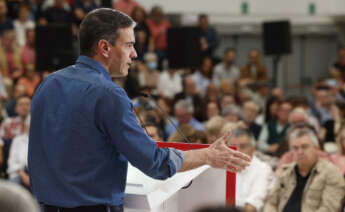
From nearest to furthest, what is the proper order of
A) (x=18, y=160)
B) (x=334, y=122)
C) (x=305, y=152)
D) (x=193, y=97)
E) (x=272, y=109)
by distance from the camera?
(x=305, y=152) < (x=18, y=160) < (x=334, y=122) < (x=272, y=109) < (x=193, y=97)

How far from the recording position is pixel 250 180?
435 centimetres

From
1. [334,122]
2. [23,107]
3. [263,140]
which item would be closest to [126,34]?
[23,107]

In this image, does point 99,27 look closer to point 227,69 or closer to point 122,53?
point 122,53

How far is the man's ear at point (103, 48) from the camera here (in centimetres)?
200

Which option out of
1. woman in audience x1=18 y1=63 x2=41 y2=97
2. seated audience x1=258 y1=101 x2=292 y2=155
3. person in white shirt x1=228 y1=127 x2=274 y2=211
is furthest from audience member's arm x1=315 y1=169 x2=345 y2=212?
woman in audience x1=18 y1=63 x2=41 y2=97

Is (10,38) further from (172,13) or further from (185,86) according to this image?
(172,13)

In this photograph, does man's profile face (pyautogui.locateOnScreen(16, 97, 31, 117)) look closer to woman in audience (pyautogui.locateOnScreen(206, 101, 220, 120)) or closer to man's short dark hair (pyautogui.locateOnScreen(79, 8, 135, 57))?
woman in audience (pyautogui.locateOnScreen(206, 101, 220, 120))

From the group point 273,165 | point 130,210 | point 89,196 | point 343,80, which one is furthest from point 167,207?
point 343,80

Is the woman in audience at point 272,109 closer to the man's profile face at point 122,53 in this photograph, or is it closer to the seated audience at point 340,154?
the seated audience at point 340,154

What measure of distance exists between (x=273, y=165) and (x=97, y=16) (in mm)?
3529

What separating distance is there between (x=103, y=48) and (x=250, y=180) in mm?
2594

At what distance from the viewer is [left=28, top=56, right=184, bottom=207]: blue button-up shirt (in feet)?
6.21

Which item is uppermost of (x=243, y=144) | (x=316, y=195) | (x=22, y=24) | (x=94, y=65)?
(x=94, y=65)

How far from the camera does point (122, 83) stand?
810cm
